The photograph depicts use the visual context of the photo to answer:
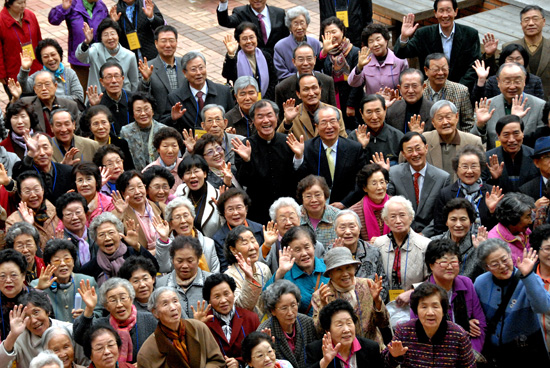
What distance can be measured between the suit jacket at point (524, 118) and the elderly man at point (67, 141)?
13.0ft

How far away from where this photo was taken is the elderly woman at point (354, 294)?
7.14 meters

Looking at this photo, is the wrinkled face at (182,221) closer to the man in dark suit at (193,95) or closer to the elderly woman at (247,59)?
the man in dark suit at (193,95)

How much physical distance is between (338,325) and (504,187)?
293cm

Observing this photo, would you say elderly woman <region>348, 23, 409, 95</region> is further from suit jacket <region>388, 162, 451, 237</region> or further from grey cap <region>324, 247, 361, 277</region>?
grey cap <region>324, 247, 361, 277</region>

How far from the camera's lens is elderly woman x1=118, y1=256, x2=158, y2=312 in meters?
7.25

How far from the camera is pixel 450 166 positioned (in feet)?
29.9

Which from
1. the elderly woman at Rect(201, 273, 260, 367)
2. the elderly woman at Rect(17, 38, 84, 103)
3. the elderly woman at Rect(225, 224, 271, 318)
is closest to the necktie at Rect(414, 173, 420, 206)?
the elderly woman at Rect(225, 224, 271, 318)

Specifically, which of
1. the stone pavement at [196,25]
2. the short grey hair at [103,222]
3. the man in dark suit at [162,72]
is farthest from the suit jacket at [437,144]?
the stone pavement at [196,25]

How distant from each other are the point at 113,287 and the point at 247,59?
174 inches

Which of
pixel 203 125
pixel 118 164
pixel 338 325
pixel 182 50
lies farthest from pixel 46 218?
pixel 182 50

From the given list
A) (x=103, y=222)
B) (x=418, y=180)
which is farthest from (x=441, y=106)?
(x=103, y=222)

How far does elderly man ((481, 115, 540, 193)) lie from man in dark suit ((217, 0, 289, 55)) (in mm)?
3497

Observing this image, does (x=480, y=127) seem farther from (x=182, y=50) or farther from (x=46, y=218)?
(x=182, y=50)

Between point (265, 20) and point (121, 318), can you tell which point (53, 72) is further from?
point (121, 318)
